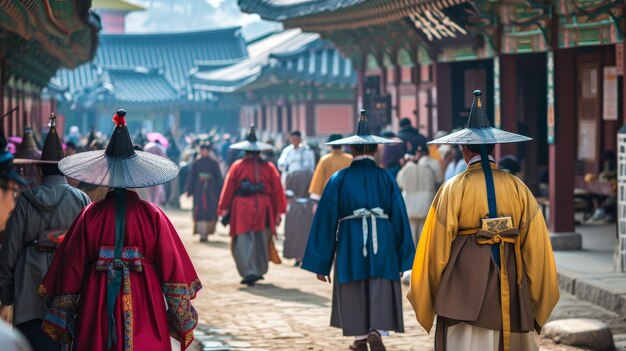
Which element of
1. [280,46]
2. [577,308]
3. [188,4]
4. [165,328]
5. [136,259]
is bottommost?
[577,308]

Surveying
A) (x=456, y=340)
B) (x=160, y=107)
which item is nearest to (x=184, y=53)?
(x=160, y=107)

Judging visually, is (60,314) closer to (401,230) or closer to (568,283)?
(401,230)

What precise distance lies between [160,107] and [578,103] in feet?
123

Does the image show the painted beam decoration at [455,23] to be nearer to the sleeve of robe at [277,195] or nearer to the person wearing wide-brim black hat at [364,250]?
the sleeve of robe at [277,195]

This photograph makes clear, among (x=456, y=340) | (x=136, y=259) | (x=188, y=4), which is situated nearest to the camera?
(x=136, y=259)

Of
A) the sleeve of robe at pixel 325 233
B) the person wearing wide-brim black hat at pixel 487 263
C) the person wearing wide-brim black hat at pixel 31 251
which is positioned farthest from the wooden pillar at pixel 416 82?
the person wearing wide-brim black hat at pixel 31 251

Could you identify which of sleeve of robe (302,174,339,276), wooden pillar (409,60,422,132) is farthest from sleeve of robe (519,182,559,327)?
wooden pillar (409,60,422,132)

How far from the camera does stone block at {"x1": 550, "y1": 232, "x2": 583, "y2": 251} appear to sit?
15336 mm

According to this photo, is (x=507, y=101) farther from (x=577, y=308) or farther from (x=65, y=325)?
(x=65, y=325)

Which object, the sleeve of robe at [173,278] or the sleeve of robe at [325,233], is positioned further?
the sleeve of robe at [325,233]

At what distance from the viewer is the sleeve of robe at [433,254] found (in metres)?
7.32

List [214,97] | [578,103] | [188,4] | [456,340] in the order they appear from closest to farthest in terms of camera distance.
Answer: [456,340], [578,103], [214,97], [188,4]

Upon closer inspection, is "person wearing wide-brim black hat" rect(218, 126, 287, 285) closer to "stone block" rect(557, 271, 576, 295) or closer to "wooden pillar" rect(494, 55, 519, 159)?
"stone block" rect(557, 271, 576, 295)

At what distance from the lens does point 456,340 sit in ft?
24.4
